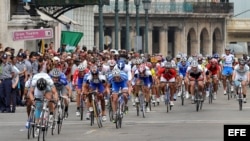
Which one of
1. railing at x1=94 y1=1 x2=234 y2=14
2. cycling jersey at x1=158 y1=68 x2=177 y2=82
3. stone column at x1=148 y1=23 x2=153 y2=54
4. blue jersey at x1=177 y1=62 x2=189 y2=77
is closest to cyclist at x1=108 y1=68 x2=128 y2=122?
cycling jersey at x1=158 y1=68 x2=177 y2=82

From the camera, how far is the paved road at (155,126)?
85.2 feet

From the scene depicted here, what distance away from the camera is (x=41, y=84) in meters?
25.3

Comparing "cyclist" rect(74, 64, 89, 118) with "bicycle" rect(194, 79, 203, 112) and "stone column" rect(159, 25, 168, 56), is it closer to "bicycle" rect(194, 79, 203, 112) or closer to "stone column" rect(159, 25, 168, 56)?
"bicycle" rect(194, 79, 203, 112)

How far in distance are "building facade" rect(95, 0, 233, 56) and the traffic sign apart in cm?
7980

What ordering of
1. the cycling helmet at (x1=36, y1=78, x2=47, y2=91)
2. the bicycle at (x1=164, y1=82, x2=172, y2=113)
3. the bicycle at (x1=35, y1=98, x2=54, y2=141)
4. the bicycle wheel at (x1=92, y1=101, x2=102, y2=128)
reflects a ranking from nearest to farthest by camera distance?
the bicycle at (x1=35, y1=98, x2=54, y2=141), the cycling helmet at (x1=36, y1=78, x2=47, y2=91), the bicycle wheel at (x1=92, y1=101, x2=102, y2=128), the bicycle at (x1=164, y1=82, x2=172, y2=113)

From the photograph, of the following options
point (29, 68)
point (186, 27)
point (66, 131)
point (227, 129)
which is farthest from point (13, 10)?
point (186, 27)

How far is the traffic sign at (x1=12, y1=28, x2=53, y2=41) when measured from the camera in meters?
38.8

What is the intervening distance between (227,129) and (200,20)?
371ft

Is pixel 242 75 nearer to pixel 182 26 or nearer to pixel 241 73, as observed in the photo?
pixel 241 73

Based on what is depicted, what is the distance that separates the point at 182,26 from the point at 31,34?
285 feet

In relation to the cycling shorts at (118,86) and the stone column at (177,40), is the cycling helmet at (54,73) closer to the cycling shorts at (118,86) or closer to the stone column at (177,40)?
the cycling shorts at (118,86)

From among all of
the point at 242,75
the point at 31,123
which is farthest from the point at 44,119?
the point at 242,75

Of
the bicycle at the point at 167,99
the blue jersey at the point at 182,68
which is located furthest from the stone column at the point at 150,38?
the bicycle at the point at 167,99

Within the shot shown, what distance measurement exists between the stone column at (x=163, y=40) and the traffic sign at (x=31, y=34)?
86.2 metres
